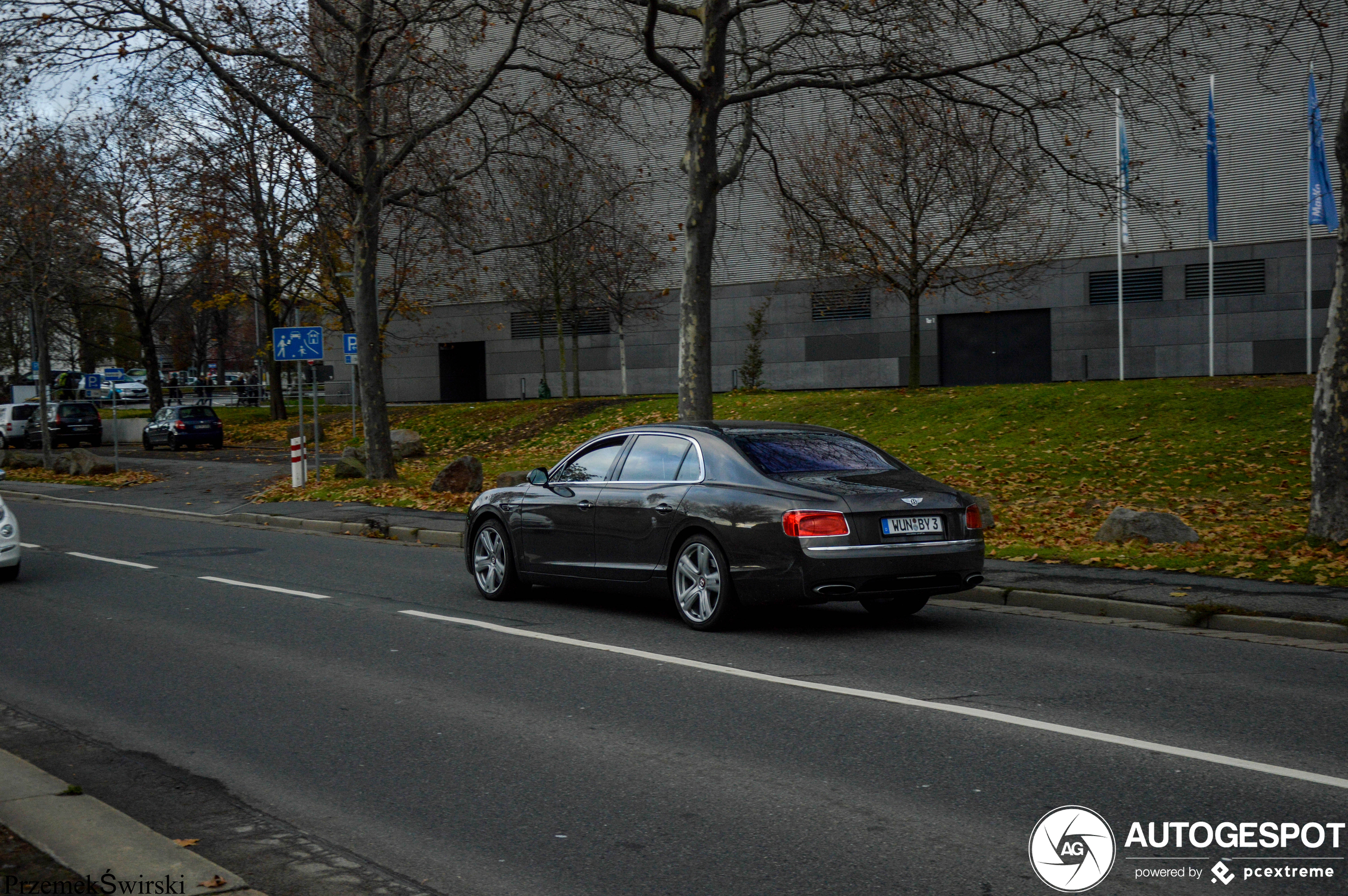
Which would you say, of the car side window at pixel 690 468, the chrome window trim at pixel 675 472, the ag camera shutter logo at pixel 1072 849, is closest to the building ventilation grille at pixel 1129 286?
the chrome window trim at pixel 675 472

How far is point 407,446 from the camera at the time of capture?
31.0 m

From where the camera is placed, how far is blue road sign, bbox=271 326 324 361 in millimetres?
24078

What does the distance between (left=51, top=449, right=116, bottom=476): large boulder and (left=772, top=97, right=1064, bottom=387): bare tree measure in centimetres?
1873

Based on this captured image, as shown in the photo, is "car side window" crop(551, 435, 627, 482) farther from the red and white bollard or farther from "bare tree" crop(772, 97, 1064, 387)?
"bare tree" crop(772, 97, 1064, 387)

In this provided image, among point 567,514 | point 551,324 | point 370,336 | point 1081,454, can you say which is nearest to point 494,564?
point 567,514

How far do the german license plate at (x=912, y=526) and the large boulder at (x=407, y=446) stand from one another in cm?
2317

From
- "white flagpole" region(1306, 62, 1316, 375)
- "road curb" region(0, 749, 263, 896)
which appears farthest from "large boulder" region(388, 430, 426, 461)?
"road curb" region(0, 749, 263, 896)

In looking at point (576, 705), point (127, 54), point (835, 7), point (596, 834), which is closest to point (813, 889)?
point (596, 834)

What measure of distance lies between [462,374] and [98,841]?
5235cm

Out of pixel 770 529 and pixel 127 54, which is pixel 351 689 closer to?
pixel 770 529

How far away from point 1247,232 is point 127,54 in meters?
32.0

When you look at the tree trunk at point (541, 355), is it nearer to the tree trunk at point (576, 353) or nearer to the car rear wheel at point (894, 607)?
the tree trunk at point (576, 353)

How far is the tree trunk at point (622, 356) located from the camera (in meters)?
47.4

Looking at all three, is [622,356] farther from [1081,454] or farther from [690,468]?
[690,468]
